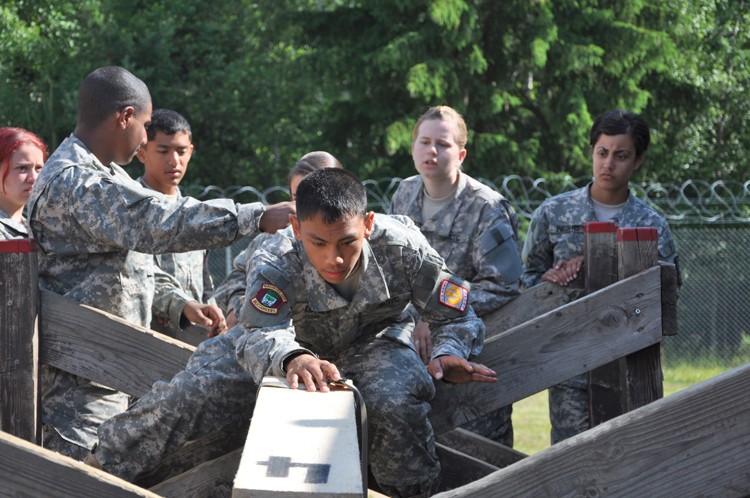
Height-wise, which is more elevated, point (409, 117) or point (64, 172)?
point (409, 117)

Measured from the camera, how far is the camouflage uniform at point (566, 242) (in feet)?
17.9

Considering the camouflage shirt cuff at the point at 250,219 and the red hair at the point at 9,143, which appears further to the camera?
the red hair at the point at 9,143

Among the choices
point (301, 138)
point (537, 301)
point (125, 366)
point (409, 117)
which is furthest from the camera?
point (301, 138)

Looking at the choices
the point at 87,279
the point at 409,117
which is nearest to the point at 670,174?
the point at 409,117

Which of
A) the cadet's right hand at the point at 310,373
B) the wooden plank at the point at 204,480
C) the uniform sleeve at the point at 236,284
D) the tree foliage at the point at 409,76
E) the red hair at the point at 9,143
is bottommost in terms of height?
the wooden plank at the point at 204,480

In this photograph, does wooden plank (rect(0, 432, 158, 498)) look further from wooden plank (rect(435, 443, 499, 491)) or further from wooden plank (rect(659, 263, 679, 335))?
wooden plank (rect(659, 263, 679, 335))

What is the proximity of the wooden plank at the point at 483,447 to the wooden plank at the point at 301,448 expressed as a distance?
6.72ft

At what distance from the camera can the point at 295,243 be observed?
11.9 ft

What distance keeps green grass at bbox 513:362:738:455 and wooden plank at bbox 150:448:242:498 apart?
543 centimetres

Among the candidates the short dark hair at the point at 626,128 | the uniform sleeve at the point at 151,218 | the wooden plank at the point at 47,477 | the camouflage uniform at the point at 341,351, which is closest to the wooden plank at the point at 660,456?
the wooden plank at the point at 47,477

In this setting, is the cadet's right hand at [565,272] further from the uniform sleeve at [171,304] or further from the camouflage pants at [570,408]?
the uniform sleeve at [171,304]

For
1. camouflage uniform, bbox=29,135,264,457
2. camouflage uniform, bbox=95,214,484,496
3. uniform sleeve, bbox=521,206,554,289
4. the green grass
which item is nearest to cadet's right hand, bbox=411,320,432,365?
camouflage uniform, bbox=95,214,484,496

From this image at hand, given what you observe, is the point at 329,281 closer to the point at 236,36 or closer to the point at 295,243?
the point at 295,243

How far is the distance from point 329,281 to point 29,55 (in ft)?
61.7
